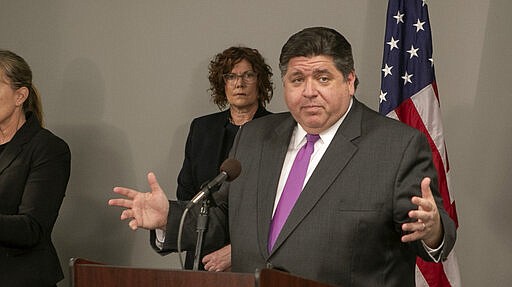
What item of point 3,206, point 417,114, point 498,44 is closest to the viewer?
point 3,206

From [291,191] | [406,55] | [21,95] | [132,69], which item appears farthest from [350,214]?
[132,69]

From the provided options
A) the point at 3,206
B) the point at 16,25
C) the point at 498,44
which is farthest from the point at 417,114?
Answer: the point at 16,25

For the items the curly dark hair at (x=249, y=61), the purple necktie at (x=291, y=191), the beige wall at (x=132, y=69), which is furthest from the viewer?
the beige wall at (x=132, y=69)

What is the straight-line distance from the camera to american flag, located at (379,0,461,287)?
4.30m

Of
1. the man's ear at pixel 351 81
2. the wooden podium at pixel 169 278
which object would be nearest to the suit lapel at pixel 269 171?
the man's ear at pixel 351 81

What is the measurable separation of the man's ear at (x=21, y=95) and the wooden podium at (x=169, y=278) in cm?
185

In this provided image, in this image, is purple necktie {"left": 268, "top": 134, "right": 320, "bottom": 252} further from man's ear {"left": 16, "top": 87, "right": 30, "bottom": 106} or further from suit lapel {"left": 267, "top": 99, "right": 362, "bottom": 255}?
man's ear {"left": 16, "top": 87, "right": 30, "bottom": 106}

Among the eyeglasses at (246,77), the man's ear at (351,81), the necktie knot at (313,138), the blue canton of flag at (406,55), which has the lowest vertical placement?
the necktie knot at (313,138)

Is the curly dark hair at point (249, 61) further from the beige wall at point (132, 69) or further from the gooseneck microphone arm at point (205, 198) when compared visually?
the gooseneck microphone arm at point (205, 198)

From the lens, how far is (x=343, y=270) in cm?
281

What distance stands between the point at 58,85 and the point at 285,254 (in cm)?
316

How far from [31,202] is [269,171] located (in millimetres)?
1423

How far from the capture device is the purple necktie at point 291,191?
2.94 metres

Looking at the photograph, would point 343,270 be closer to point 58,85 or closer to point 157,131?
point 157,131
